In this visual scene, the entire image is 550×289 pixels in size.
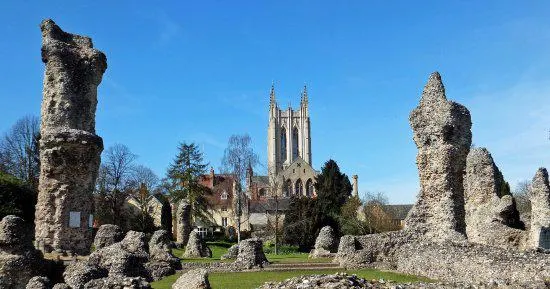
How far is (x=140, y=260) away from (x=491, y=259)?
9.42 metres

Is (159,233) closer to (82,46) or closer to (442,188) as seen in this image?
(82,46)

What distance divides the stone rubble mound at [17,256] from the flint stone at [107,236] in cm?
787

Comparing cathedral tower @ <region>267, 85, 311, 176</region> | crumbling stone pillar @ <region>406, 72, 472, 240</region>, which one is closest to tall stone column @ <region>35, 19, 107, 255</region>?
crumbling stone pillar @ <region>406, 72, 472, 240</region>

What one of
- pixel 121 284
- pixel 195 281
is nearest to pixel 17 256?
pixel 195 281

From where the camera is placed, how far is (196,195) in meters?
57.1

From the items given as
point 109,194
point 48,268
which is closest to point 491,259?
point 48,268

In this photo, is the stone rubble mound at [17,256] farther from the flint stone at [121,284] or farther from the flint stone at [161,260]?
the flint stone at [121,284]

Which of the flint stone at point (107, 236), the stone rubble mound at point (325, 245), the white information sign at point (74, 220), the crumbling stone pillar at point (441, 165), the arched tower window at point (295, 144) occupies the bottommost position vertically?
the stone rubble mound at point (325, 245)

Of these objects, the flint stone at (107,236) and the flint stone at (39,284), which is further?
the flint stone at (107,236)

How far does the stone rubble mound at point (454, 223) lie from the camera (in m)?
13.9

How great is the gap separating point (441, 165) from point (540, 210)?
7085 millimetres

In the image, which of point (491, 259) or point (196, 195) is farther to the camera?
point (196, 195)

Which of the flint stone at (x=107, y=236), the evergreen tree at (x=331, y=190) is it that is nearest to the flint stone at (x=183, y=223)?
the flint stone at (x=107, y=236)

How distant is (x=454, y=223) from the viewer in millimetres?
20047
